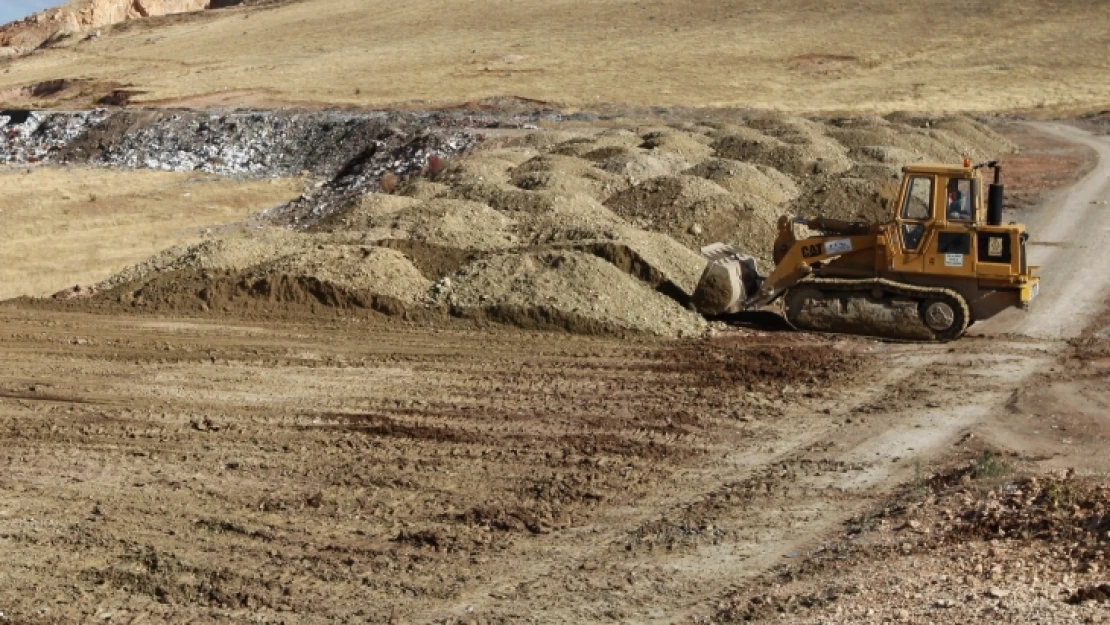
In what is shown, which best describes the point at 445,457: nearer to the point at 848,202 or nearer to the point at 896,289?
the point at 896,289

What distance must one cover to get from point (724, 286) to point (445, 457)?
681 cm

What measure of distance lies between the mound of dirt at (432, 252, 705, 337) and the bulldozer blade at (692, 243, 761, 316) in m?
0.28


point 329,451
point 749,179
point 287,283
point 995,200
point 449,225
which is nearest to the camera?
point 329,451

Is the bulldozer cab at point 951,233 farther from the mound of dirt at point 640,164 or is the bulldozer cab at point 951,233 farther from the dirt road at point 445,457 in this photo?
the mound of dirt at point 640,164

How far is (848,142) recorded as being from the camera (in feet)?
119

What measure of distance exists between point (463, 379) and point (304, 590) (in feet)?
21.0

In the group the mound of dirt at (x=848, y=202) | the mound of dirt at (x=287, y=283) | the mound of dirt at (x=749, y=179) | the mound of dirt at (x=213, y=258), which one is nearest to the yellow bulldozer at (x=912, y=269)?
the mound of dirt at (x=287, y=283)

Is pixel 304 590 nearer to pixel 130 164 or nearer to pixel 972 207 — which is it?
pixel 972 207

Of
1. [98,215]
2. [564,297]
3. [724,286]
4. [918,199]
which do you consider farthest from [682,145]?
[918,199]

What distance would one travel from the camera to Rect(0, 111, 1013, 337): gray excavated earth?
746 inches

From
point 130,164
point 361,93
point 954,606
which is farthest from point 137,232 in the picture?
point 361,93

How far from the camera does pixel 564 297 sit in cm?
1841

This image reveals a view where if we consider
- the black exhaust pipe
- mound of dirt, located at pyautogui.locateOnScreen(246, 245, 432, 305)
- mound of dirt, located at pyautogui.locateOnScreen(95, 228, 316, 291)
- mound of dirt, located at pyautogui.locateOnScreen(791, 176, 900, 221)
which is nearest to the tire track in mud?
mound of dirt, located at pyautogui.locateOnScreen(246, 245, 432, 305)

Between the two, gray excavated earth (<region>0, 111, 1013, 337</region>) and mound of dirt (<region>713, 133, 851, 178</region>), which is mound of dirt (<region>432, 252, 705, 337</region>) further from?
mound of dirt (<region>713, 133, 851, 178</region>)
